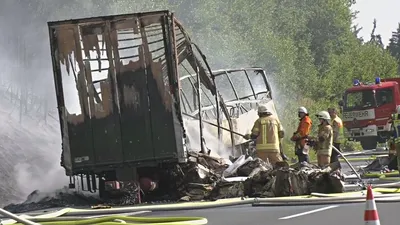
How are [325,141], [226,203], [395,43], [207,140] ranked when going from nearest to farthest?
1. [226,203]
2. [207,140]
3. [325,141]
4. [395,43]

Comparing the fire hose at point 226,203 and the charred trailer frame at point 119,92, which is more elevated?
the charred trailer frame at point 119,92

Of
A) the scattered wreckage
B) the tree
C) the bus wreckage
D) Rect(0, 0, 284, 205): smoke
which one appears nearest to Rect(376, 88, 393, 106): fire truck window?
Rect(0, 0, 284, 205): smoke

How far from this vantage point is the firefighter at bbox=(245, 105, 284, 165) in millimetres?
16000

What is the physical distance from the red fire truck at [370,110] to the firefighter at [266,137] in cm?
1743

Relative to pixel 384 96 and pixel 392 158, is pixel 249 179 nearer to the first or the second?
pixel 392 158

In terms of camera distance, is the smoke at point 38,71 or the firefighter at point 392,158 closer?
the smoke at point 38,71

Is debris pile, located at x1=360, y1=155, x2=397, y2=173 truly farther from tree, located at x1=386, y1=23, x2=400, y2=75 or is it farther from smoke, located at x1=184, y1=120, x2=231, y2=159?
tree, located at x1=386, y1=23, x2=400, y2=75

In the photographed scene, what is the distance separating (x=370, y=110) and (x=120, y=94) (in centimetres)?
2016

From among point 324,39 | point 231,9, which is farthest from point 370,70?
point 324,39

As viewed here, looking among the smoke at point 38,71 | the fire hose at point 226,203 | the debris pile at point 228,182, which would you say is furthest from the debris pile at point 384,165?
the fire hose at point 226,203

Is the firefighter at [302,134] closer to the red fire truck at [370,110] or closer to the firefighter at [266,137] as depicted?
the firefighter at [266,137]

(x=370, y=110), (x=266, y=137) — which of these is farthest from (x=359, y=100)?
(x=266, y=137)

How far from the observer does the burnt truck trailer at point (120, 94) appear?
14500 mm

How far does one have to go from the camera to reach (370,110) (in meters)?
33.5
